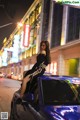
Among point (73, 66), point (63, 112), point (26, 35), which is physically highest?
point (26, 35)

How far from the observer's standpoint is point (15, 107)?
7.38m

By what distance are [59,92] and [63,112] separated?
959mm

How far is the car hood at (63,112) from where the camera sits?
496 cm

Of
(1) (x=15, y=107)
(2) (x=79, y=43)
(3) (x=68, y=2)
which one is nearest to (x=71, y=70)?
(2) (x=79, y=43)

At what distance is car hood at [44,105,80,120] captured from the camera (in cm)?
496

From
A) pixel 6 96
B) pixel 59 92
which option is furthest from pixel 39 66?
pixel 6 96

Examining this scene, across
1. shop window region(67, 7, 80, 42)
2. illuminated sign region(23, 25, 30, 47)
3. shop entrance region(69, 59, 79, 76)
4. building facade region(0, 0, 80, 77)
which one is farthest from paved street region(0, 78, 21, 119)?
illuminated sign region(23, 25, 30, 47)

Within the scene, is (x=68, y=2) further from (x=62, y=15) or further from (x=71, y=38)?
(x=62, y=15)

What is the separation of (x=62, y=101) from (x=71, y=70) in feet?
88.7

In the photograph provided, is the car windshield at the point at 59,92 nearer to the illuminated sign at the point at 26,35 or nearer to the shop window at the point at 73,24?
the shop window at the point at 73,24

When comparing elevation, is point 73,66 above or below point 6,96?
above

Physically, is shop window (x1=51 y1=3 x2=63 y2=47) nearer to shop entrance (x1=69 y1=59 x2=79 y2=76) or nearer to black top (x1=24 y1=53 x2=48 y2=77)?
shop entrance (x1=69 y1=59 x2=79 y2=76)

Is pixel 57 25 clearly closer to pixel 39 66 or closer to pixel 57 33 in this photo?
pixel 57 33

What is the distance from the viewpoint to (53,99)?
5.89 m
